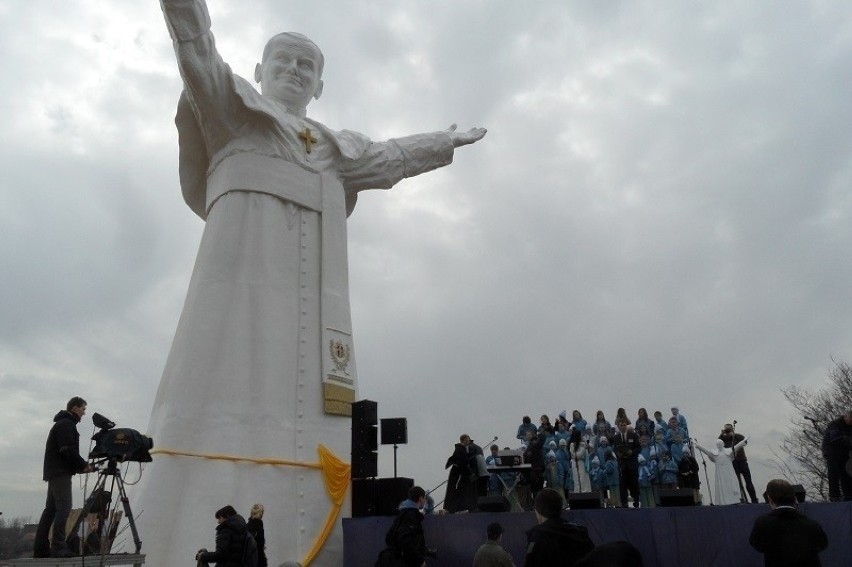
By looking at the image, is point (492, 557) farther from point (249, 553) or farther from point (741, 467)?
point (741, 467)

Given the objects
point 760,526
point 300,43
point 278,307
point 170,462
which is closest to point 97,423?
point 170,462

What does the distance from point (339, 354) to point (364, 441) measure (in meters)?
1.88

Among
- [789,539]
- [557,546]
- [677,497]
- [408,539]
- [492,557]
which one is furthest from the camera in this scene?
[677,497]

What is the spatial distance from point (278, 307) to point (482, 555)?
6202 mm

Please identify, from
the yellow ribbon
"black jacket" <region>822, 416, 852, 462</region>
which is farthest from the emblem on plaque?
"black jacket" <region>822, 416, 852, 462</region>

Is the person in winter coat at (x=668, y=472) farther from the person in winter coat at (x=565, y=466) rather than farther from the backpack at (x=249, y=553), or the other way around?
the backpack at (x=249, y=553)

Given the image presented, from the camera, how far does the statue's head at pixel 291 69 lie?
522 inches

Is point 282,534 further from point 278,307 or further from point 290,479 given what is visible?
point 278,307

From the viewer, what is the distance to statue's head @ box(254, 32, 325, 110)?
1326 cm

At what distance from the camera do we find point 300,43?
13.4 m

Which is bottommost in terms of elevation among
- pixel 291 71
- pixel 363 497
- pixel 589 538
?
pixel 589 538

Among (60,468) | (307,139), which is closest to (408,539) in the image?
(60,468)

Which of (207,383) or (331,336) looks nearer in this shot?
(207,383)

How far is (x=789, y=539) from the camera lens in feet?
16.6
